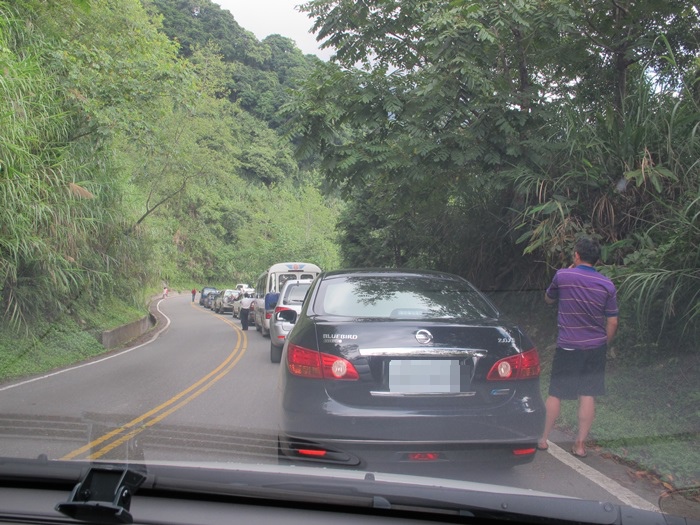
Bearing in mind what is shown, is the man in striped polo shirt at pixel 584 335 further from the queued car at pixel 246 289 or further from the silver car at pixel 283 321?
the queued car at pixel 246 289

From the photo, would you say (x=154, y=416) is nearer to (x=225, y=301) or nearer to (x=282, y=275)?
(x=282, y=275)

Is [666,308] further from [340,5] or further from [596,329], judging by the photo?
[340,5]

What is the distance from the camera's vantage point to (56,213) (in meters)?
12.4

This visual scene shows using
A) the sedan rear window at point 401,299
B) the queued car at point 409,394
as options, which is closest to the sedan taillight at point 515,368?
the queued car at point 409,394

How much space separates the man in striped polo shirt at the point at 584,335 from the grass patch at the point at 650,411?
0.55 m

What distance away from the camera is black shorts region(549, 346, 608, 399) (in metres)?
5.40

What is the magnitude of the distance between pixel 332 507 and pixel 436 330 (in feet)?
6.32

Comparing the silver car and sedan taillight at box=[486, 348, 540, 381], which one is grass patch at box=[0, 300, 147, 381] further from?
sedan taillight at box=[486, 348, 540, 381]

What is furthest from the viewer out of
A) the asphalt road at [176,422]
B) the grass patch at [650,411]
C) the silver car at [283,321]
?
the silver car at [283,321]

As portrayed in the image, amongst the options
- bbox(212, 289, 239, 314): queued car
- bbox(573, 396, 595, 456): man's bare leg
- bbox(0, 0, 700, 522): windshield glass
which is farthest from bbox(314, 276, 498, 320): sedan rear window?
bbox(212, 289, 239, 314): queued car

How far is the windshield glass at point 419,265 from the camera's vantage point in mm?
4297

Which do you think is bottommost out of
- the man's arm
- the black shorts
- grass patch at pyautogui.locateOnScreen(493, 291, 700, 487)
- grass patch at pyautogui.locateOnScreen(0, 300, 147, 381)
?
grass patch at pyautogui.locateOnScreen(0, 300, 147, 381)

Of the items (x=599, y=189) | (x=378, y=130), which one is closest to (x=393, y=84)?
(x=378, y=130)

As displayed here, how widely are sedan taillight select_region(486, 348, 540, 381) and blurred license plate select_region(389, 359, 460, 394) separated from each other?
298mm
